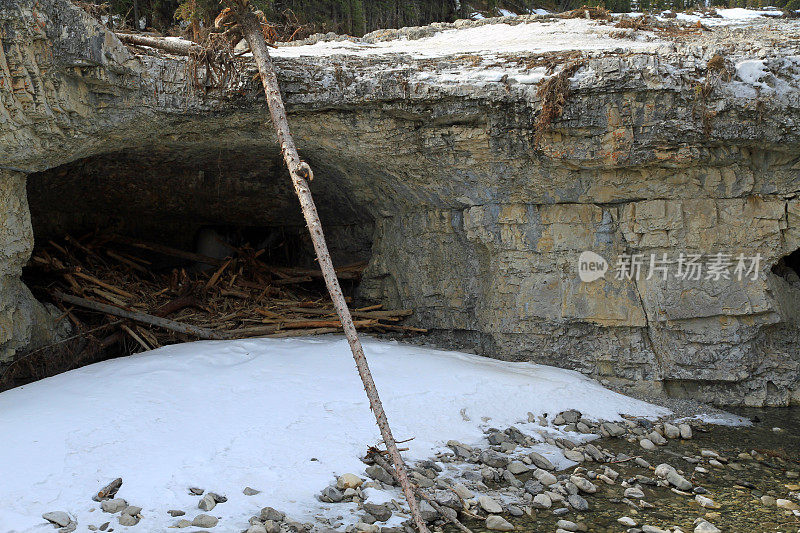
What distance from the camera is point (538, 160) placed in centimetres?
719

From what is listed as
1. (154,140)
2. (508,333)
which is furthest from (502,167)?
(154,140)

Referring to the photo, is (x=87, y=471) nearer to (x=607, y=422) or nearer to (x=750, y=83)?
(x=607, y=422)

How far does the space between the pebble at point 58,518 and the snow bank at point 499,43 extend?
5.06 metres

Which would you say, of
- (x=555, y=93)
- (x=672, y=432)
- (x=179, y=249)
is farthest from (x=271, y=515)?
(x=179, y=249)

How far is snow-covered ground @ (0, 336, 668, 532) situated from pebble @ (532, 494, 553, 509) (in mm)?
746

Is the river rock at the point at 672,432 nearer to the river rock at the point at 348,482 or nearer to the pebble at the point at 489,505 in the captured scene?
the pebble at the point at 489,505

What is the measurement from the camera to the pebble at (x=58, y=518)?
4.14m

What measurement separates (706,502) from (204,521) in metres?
3.70

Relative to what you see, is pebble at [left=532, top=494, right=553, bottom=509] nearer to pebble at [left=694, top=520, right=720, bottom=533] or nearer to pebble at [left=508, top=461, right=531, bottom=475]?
pebble at [left=508, top=461, right=531, bottom=475]

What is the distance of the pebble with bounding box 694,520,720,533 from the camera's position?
4555 mm

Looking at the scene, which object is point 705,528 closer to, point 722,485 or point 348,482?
point 722,485

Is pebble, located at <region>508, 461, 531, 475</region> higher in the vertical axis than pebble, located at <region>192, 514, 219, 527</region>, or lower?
lower

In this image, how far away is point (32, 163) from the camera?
6586mm

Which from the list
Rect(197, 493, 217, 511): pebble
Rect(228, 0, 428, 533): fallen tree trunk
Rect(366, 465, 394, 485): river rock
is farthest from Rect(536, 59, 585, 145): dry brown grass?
Rect(197, 493, 217, 511): pebble
